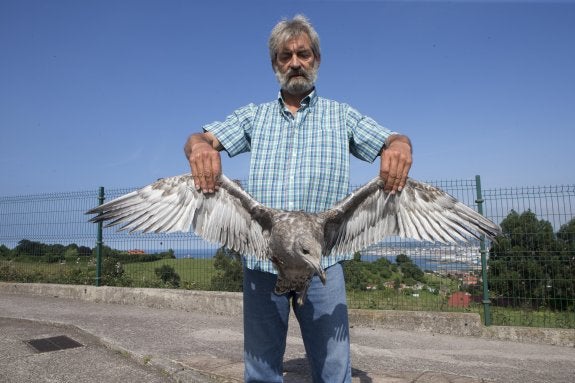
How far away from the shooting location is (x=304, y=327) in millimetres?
3105

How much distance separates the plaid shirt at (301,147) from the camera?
3.15 m

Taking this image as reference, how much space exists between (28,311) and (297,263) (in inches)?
343

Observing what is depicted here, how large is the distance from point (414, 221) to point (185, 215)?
1.78 m

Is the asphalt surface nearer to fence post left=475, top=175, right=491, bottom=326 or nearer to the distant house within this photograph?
fence post left=475, top=175, right=491, bottom=326

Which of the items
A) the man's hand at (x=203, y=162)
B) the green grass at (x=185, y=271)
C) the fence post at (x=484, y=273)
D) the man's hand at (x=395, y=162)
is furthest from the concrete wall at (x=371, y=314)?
the man's hand at (x=203, y=162)

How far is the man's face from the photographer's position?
3215 mm

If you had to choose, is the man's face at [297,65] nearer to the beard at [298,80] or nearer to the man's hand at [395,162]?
the beard at [298,80]

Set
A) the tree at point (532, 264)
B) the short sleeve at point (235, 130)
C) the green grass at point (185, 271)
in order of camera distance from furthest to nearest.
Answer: the green grass at point (185, 271) → the tree at point (532, 264) → the short sleeve at point (235, 130)

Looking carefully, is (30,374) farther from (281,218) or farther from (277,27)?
(277,27)

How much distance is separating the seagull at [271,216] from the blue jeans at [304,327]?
0.24m

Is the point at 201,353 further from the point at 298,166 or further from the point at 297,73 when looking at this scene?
the point at 297,73

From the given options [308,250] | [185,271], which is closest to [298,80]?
[308,250]

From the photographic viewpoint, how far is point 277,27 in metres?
3.30

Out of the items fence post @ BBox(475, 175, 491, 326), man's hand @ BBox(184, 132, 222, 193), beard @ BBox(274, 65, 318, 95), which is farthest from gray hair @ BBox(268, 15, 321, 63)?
fence post @ BBox(475, 175, 491, 326)
